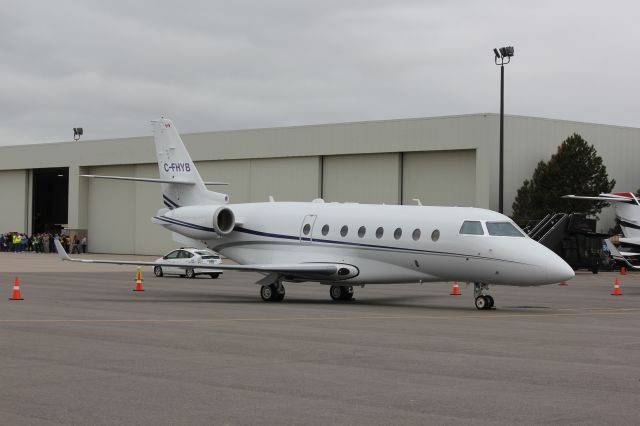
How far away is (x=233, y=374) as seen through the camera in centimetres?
1302

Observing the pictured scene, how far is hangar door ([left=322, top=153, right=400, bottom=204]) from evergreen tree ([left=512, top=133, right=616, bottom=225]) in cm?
787

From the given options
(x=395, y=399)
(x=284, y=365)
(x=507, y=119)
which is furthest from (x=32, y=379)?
(x=507, y=119)

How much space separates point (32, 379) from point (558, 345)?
348 inches

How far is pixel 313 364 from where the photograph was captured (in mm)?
14125

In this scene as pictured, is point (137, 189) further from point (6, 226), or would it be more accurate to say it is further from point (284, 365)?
point (284, 365)

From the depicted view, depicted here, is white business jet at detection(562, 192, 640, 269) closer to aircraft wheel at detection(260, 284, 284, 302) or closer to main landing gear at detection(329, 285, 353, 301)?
main landing gear at detection(329, 285, 353, 301)

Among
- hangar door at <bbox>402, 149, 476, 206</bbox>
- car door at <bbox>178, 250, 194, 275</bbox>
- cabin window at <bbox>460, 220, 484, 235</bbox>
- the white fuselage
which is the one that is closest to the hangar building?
hangar door at <bbox>402, 149, 476, 206</bbox>

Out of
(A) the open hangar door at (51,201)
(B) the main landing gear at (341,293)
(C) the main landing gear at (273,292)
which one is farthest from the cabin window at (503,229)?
(A) the open hangar door at (51,201)

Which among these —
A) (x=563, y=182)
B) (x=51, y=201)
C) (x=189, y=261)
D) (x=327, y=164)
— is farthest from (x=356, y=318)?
(x=51, y=201)

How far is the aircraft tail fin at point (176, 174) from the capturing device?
108 feet

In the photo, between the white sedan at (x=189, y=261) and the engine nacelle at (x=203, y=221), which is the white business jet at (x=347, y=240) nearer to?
the engine nacelle at (x=203, y=221)

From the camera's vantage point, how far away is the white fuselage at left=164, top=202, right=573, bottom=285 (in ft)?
81.0

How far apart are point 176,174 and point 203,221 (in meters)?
2.90

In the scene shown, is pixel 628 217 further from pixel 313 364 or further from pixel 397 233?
pixel 313 364
